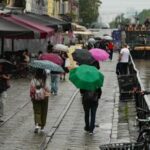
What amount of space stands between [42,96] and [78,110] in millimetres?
4674

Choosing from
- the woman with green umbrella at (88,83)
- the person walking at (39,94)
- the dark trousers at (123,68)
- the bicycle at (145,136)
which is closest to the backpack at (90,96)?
the woman with green umbrella at (88,83)

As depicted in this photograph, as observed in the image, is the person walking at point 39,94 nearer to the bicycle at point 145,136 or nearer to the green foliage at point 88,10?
the bicycle at point 145,136

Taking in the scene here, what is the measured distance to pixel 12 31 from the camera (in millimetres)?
23391

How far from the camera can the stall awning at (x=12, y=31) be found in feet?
76.0

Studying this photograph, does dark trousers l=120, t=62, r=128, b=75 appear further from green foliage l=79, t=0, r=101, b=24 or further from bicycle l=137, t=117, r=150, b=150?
green foliage l=79, t=0, r=101, b=24

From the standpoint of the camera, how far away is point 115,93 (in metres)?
23.7

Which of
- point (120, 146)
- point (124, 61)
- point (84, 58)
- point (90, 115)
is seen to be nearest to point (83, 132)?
point (90, 115)

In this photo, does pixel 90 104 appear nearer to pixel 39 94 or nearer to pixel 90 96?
pixel 90 96

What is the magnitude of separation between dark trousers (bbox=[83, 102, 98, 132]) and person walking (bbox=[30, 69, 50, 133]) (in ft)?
3.10

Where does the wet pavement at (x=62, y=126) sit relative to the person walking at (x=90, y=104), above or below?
below

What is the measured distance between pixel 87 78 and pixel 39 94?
1.15 m

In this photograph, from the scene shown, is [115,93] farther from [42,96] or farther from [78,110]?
[42,96]

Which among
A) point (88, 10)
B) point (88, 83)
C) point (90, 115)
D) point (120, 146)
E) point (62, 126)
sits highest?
point (88, 10)

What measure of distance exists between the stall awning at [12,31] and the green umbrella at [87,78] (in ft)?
30.2
